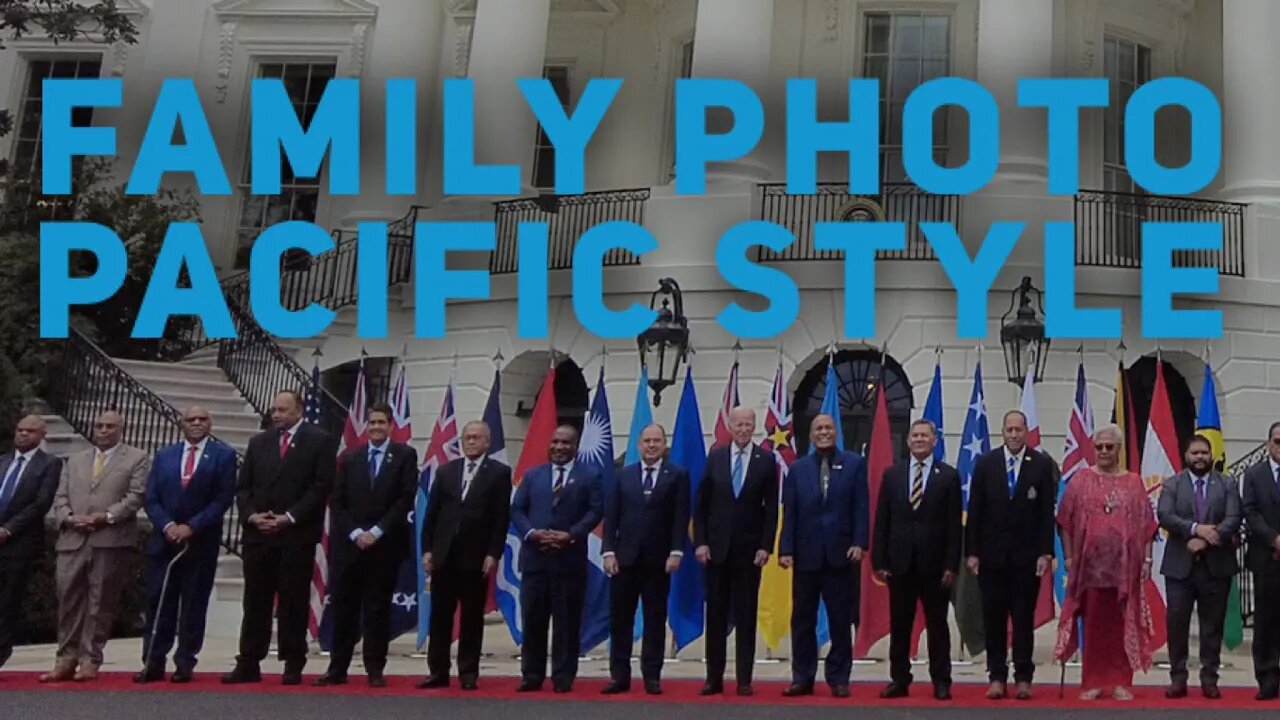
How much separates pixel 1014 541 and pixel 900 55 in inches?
538

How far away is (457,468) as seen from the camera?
1162cm

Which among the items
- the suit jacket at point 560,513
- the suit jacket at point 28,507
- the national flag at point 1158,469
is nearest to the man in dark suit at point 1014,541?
the suit jacket at point 560,513

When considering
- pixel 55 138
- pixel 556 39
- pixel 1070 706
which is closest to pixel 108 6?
pixel 55 138

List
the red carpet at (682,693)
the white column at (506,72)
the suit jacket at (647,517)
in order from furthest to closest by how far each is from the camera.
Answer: the white column at (506,72), the suit jacket at (647,517), the red carpet at (682,693)

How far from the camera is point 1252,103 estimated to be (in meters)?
21.5

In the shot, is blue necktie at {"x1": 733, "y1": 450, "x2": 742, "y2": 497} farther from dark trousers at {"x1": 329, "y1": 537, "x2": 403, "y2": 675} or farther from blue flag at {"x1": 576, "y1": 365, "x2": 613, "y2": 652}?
dark trousers at {"x1": 329, "y1": 537, "x2": 403, "y2": 675}

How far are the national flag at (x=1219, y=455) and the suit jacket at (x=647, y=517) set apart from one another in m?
5.36

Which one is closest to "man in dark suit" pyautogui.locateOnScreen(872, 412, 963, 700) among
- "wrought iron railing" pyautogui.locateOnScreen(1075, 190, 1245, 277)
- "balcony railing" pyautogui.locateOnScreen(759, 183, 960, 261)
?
"balcony railing" pyautogui.locateOnScreen(759, 183, 960, 261)

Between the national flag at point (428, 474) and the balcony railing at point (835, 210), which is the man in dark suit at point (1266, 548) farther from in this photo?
the balcony railing at point (835, 210)

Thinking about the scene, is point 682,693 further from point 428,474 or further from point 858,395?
point 858,395

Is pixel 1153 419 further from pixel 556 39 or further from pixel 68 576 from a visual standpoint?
pixel 556 39

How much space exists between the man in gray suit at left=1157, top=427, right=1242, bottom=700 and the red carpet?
0.40 m

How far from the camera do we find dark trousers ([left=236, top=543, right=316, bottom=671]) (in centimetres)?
1132

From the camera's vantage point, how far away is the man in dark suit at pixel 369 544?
11352 millimetres
